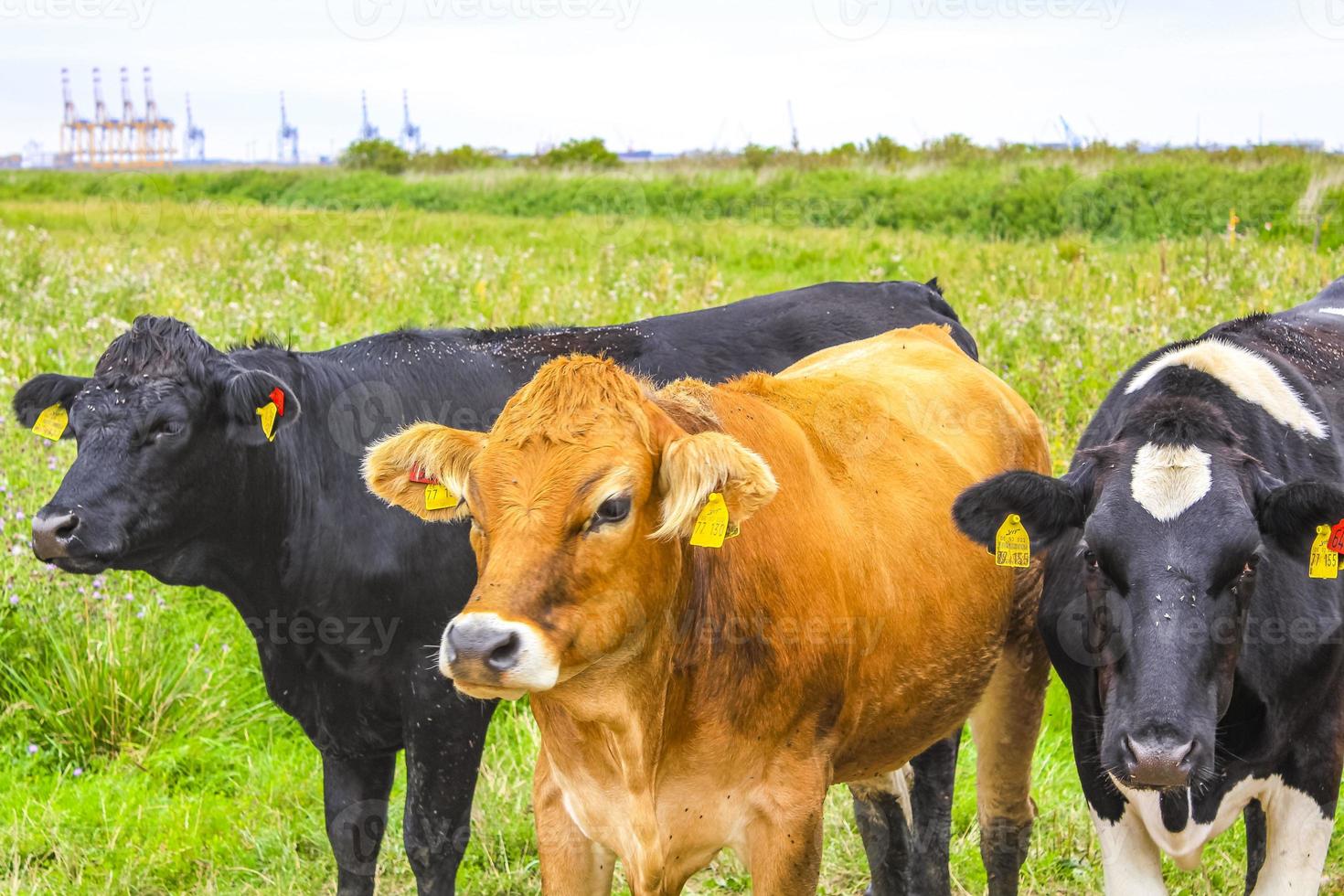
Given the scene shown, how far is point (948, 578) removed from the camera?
4219 millimetres

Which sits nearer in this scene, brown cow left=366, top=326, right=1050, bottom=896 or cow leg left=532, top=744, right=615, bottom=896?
brown cow left=366, top=326, right=1050, bottom=896

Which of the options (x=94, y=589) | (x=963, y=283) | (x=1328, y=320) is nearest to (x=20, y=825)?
(x=94, y=589)

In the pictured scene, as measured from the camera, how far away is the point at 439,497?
3484 mm

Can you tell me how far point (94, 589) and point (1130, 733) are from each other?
15.5 ft

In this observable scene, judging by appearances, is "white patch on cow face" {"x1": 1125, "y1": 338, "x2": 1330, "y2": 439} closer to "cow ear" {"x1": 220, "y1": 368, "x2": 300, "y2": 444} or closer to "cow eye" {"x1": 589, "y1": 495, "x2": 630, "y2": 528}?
"cow eye" {"x1": 589, "y1": 495, "x2": 630, "y2": 528}

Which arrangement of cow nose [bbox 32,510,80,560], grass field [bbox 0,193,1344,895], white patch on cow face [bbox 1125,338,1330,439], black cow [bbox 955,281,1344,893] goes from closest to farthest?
black cow [bbox 955,281,1344,893] → cow nose [bbox 32,510,80,560] → white patch on cow face [bbox 1125,338,1330,439] → grass field [bbox 0,193,1344,895]

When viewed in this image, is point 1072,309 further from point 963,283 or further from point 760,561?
point 760,561

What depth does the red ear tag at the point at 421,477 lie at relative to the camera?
3.42 m

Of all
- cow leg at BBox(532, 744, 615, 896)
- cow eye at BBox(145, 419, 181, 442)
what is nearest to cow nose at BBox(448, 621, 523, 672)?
cow leg at BBox(532, 744, 615, 896)

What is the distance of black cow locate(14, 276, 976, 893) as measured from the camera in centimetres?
427

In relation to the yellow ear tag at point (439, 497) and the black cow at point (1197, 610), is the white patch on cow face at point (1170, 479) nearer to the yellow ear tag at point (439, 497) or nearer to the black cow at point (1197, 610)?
the black cow at point (1197, 610)

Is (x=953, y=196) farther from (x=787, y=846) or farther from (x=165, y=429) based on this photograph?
(x=787, y=846)

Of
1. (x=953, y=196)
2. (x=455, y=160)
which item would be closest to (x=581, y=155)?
(x=455, y=160)

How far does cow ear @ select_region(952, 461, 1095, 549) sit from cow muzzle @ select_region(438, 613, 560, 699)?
1.41 m
